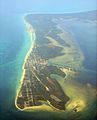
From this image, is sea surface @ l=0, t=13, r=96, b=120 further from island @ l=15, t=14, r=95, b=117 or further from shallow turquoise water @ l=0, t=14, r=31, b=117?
island @ l=15, t=14, r=95, b=117

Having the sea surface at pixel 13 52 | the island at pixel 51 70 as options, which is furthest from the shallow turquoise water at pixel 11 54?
the island at pixel 51 70

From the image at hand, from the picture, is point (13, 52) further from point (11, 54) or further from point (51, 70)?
point (51, 70)

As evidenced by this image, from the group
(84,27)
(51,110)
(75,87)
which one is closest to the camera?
(51,110)

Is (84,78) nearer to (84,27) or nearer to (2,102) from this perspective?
(84,27)

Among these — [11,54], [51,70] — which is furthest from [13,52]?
[51,70]

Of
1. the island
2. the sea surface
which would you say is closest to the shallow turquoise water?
→ the sea surface

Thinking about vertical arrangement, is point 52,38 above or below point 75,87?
above

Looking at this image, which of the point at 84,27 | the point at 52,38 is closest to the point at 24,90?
the point at 52,38

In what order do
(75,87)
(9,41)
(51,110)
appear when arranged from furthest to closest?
(9,41) < (75,87) < (51,110)

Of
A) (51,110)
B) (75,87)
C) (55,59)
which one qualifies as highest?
(55,59)

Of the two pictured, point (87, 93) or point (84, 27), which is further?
point (84, 27)
